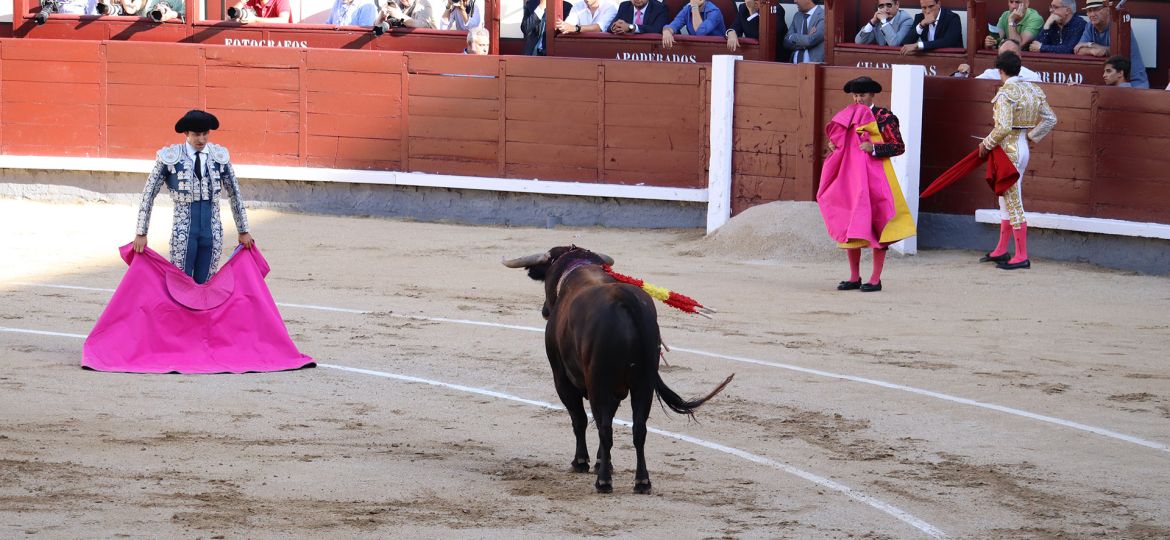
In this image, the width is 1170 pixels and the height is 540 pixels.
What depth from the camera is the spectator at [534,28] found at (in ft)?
46.6

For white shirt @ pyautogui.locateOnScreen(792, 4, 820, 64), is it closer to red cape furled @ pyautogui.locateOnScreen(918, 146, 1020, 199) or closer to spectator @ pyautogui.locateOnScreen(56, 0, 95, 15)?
red cape furled @ pyautogui.locateOnScreen(918, 146, 1020, 199)

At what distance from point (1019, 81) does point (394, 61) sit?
545cm

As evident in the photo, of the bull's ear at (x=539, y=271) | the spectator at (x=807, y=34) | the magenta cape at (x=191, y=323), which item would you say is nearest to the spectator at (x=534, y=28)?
the spectator at (x=807, y=34)

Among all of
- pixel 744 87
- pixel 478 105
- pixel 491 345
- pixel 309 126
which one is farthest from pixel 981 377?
pixel 309 126

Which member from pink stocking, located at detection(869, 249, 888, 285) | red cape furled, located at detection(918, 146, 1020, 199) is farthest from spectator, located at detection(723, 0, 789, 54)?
pink stocking, located at detection(869, 249, 888, 285)

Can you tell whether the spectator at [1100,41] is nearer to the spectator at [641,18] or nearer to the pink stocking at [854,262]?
the pink stocking at [854,262]

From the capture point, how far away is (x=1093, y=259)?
11.0m

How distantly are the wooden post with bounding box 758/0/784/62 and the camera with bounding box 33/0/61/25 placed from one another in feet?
22.8

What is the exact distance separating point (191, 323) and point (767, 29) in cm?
699

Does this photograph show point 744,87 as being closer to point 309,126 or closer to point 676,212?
point 676,212

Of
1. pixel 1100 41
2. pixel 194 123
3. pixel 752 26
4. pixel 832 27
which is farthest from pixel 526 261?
pixel 752 26

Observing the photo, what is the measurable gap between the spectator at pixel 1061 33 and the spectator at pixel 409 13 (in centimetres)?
552

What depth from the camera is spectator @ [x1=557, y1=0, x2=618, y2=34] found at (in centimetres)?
1411

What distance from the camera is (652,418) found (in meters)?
6.38
